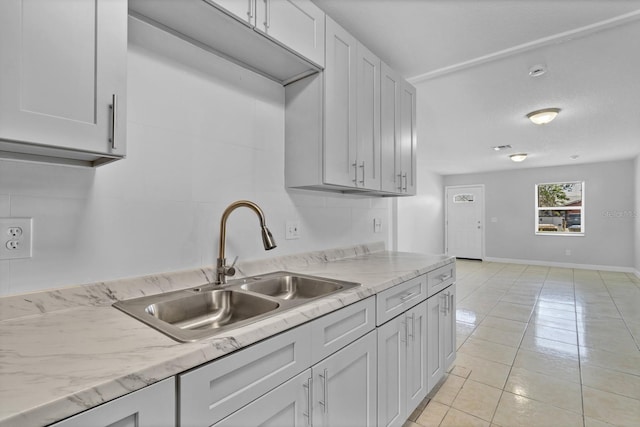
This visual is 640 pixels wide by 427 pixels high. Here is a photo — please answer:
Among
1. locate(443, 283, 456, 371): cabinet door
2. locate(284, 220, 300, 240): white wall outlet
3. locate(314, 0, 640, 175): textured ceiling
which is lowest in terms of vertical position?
locate(443, 283, 456, 371): cabinet door

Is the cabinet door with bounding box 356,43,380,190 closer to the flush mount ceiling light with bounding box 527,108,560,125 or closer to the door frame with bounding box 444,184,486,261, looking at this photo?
the flush mount ceiling light with bounding box 527,108,560,125

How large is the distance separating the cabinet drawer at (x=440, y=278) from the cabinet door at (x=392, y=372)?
0.41 meters

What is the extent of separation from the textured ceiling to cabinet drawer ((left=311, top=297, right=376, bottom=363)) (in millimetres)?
1644

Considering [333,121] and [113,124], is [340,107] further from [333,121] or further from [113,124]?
[113,124]

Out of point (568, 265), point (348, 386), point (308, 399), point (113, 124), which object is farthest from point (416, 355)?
point (568, 265)

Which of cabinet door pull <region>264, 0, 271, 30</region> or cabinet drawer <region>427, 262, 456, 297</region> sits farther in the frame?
cabinet drawer <region>427, 262, 456, 297</region>

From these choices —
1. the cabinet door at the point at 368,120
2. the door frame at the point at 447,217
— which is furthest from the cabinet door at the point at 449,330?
the door frame at the point at 447,217

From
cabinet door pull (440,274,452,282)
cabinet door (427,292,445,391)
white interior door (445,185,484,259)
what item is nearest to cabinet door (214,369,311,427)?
cabinet door (427,292,445,391)

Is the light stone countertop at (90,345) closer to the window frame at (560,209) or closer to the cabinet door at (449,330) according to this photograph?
the cabinet door at (449,330)

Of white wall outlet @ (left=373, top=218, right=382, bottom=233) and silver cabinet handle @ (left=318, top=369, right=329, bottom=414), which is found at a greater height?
white wall outlet @ (left=373, top=218, right=382, bottom=233)

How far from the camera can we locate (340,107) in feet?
5.84

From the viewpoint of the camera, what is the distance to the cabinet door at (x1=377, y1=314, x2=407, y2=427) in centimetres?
143

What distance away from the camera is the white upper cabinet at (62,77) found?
2.49 ft

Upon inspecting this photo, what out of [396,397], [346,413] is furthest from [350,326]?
[396,397]
